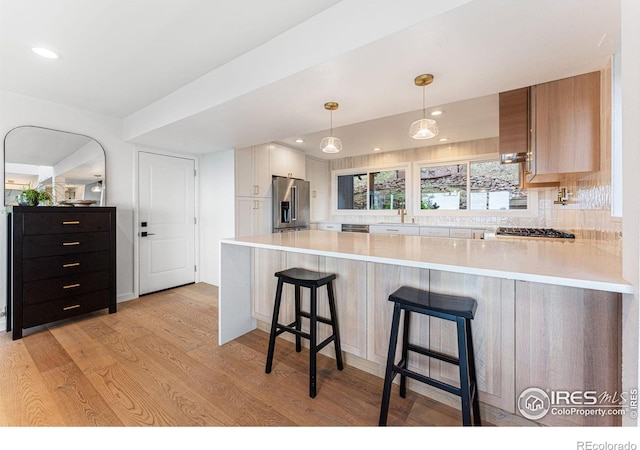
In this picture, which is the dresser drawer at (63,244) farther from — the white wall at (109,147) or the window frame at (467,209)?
the window frame at (467,209)

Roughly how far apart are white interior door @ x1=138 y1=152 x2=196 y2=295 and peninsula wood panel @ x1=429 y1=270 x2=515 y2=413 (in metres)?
3.70

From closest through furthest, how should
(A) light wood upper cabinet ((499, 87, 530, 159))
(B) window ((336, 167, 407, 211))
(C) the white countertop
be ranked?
(C) the white countertop, (A) light wood upper cabinet ((499, 87, 530, 159)), (B) window ((336, 167, 407, 211))

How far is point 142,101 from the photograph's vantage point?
294 cm

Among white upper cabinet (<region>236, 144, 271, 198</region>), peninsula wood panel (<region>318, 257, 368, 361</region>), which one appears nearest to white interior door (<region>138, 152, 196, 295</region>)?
white upper cabinet (<region>236, 144, 271, 198</region>)

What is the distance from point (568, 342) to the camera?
4.10ft

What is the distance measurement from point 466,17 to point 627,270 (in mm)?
1246

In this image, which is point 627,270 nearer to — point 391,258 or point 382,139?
point 391,258

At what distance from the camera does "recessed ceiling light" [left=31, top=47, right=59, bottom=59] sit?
1997 millimetres

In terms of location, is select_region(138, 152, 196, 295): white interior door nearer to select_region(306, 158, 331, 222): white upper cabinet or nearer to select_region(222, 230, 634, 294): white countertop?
select_region(306, 158, 331, 222): white upper cabinet

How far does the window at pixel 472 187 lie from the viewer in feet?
13.6

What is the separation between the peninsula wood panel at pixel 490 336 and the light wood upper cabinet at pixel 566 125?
122 cm

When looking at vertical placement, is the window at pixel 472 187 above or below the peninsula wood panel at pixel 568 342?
above

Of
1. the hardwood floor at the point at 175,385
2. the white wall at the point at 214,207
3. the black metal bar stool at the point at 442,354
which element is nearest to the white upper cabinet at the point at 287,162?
the white wall at the point at 214,207
